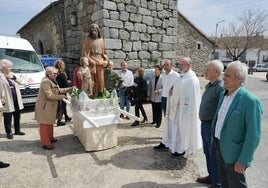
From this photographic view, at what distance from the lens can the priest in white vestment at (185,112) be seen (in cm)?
389

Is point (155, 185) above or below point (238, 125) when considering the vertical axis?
below

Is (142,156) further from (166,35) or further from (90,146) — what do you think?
(166,35)

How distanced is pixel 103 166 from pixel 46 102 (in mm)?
1708

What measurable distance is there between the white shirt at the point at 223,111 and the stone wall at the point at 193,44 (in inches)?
705

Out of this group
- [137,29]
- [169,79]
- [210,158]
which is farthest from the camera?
[137,29]

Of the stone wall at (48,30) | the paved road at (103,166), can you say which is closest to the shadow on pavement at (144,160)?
the paved road at (103,166)

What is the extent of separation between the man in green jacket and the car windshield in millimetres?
7281

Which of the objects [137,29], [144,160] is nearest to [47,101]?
[144,160]

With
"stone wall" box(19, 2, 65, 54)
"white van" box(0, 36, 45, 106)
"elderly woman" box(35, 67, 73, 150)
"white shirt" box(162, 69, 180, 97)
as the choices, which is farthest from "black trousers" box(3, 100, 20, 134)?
"stone wall" box(19, 2, 65, 54)

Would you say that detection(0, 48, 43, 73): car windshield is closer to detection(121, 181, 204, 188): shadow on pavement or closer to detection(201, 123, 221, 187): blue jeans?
detection(121, 181, 204, 188): shadow on pavement

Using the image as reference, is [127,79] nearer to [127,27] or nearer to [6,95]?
[127,27]

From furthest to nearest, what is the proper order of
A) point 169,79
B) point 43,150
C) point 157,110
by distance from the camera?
point 157,110 < point 169,79 < point 43,150

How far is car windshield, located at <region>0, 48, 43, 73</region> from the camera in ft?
26.1

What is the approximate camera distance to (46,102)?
4.56 m
